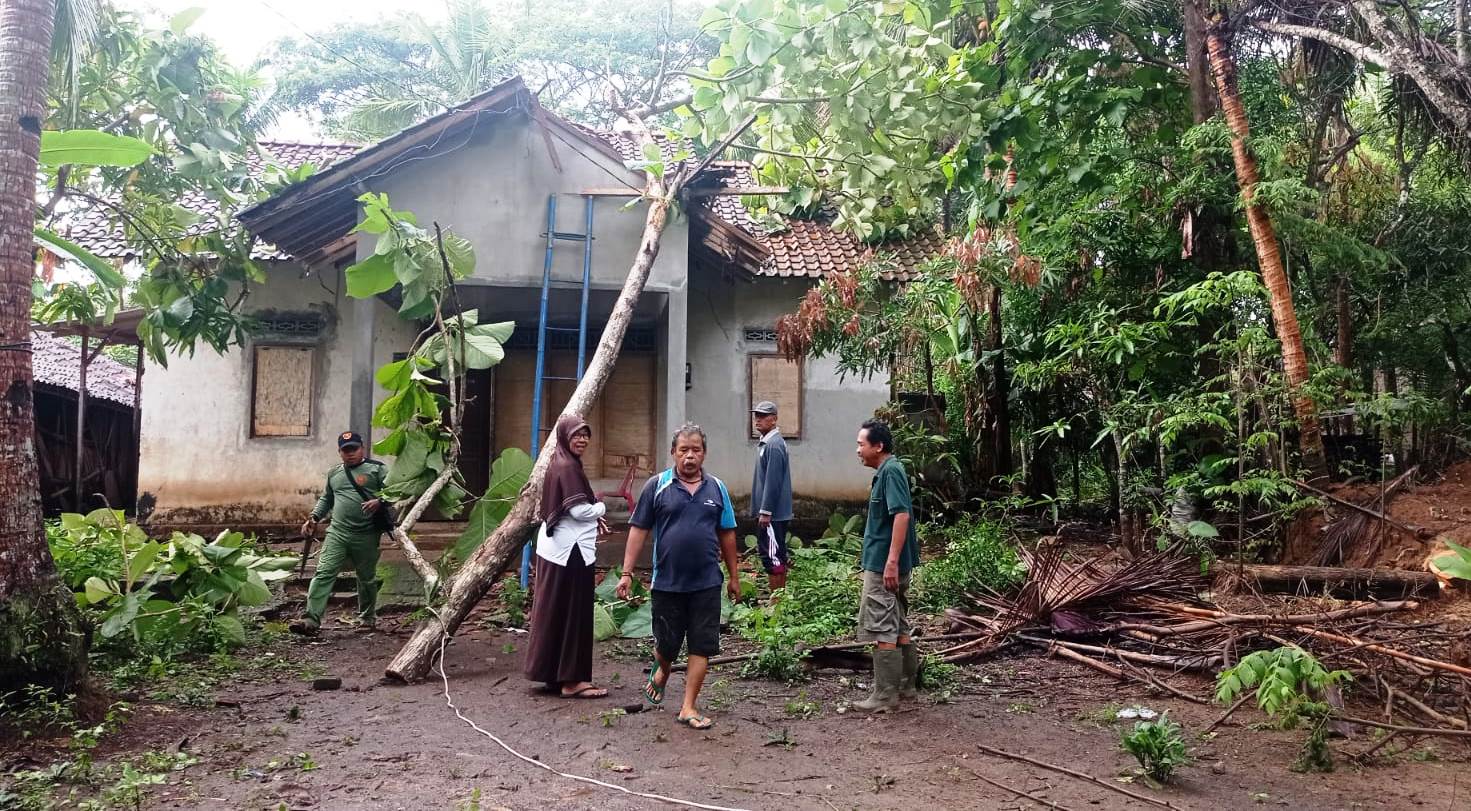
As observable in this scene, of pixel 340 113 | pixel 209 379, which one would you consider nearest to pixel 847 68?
pixel 209 379


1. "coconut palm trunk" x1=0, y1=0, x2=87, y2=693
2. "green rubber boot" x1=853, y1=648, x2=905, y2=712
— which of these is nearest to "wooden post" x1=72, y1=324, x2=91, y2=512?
"coconut palm trunk" x1=0, y1=0, x2=87, y2=693

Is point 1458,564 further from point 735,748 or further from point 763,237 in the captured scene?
point 763,237

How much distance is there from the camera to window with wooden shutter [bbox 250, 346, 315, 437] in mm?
11477

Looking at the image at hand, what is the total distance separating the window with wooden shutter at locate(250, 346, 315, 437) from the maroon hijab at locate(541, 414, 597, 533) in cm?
718

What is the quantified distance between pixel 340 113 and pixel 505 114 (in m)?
15.6

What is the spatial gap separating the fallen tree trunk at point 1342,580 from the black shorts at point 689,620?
4241 millimetres

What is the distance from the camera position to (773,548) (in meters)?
8.16

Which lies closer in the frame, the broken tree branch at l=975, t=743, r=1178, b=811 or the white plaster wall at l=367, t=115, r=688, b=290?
the broken tree branch at l=975, t=743, r=1178, b=811

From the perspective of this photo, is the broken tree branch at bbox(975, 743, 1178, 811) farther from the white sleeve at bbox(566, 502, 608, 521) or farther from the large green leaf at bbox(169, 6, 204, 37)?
the large green leaf at bbox(169, 6, 204, 37)

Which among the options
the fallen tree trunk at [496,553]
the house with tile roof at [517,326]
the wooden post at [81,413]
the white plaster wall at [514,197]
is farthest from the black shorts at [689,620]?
the wooden post at [81,413]

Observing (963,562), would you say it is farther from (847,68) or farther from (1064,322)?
(847,68)

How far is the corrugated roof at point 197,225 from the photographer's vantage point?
1073 cm

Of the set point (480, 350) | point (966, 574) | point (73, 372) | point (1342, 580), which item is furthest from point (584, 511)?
point (73, 372)

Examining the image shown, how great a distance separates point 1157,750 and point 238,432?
10703 millimetres
